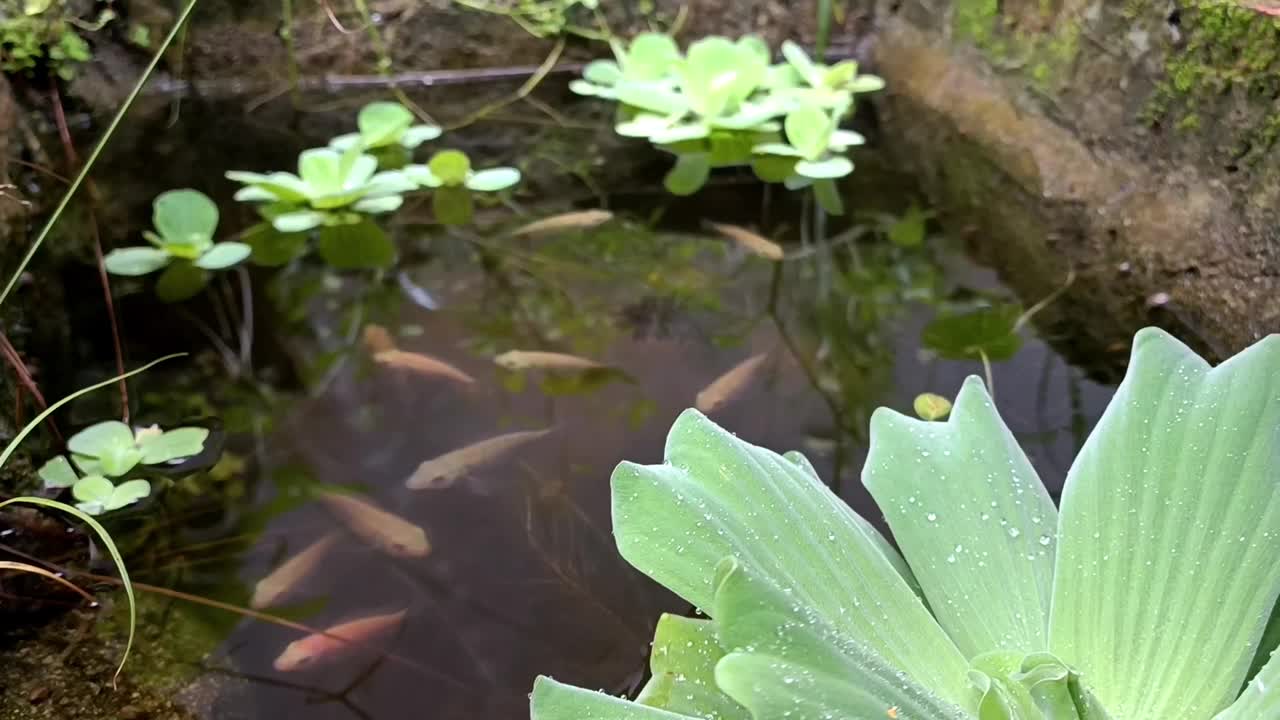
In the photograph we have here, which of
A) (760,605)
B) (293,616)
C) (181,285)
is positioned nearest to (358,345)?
(181,285)

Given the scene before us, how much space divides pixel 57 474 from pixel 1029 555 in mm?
1062

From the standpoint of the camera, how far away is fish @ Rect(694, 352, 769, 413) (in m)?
1.24

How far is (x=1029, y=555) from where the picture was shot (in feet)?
2.46

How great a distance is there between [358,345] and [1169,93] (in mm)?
1334

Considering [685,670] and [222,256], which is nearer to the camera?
[685,670]

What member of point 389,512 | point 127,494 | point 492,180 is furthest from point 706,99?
point 127,494

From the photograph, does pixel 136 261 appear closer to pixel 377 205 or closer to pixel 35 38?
pixel 377 205

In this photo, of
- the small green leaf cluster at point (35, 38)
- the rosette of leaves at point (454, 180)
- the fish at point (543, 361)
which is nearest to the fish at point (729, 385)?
the fish at point (543, 361)

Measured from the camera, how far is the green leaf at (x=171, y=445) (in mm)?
1125

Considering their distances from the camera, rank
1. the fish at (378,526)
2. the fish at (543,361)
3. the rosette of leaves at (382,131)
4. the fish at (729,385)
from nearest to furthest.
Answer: the fish at (378,526) → the fish at (729,385) → the fish at (543,361) → the rosette of leaves at (382,131)

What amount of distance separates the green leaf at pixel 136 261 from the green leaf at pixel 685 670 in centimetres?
136

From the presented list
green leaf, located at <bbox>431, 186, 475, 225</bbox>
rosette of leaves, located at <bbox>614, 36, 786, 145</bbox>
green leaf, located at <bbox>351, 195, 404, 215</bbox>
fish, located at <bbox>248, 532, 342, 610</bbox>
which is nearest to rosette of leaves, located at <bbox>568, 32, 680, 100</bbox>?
rosette of leaves, located at <bbox>614, 36, 786, 145</bbox>

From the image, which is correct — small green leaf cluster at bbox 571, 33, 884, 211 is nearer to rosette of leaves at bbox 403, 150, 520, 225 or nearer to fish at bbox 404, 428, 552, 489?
rosette of leaves at bbox 403, 150, 520, 225

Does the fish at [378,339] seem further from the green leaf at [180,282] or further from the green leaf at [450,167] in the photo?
the green leaf at [450,167]
